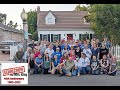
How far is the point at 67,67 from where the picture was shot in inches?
614

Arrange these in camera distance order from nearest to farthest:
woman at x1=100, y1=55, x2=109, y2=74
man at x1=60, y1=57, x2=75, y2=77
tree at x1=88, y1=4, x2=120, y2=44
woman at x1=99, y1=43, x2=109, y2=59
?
man at x1=60, y1=57, x2=75, y2=77
woman at x1=100, y1=55, x2=109, y2=74
woman at x1=99, y1=43, x2=109, y2=59
tree at x1=88, y1=4, x2=120, y2=44

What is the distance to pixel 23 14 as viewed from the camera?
712 inches

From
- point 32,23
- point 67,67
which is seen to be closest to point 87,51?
point 67,67

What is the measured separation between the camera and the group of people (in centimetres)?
1573

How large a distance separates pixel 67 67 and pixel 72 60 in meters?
0.43

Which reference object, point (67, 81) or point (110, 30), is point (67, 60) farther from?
point (110, 30)

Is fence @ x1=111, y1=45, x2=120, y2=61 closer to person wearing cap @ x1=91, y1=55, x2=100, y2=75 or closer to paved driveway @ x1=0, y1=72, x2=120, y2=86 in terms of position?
person wearing cap @ x1=91, y1=55, x2=100, y2=75

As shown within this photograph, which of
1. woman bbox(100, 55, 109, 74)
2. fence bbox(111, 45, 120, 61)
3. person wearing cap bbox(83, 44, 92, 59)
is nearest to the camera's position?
woman bbox(100, 55, 109, 74)

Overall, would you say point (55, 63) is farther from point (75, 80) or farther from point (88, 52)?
point (75, 80)

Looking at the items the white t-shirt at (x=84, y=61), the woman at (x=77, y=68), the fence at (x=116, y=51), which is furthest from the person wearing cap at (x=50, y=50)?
the fence at (x=116, y=51)

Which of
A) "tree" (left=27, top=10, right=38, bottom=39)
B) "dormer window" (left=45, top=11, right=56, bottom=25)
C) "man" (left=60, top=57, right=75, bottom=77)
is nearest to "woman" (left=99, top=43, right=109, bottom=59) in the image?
"man" (left=60, top=57, right=75, bottom=77)

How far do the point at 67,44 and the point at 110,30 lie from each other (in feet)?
36.1

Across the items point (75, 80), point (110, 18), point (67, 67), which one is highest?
point (110, 18)
